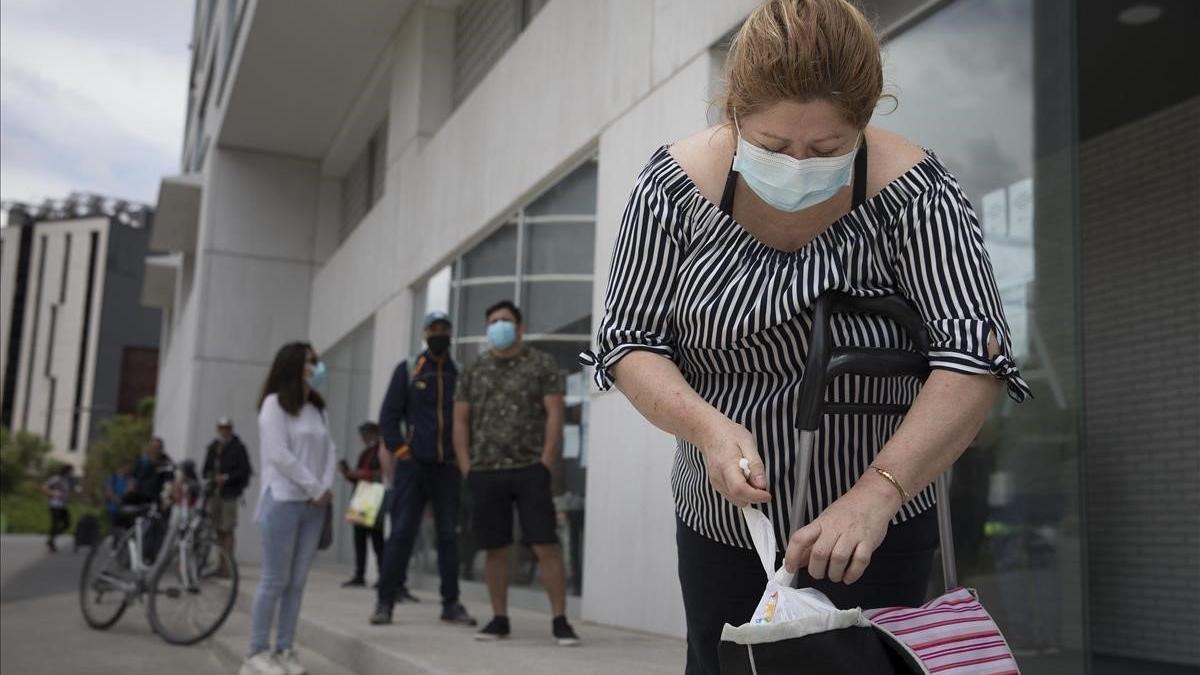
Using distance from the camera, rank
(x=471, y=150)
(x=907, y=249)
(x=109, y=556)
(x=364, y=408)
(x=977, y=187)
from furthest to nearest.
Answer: (x=364, y=408) < (x=471, y=150) < (x=109, y=556) < (x=977, y=187) < (x=907, y=249)

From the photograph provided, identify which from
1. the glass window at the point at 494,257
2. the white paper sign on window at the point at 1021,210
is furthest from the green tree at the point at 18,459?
the white paper sign on window at the point at 1021,210

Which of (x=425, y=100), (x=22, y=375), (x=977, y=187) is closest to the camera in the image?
(x=977, y=187)

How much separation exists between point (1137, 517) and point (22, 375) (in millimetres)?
114018

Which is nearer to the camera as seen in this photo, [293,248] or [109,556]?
[109,556]

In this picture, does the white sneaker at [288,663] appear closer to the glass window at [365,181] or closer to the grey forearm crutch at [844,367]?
the grey forearm crutch at [844,367]

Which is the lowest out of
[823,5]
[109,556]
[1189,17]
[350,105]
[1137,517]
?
[109,556]

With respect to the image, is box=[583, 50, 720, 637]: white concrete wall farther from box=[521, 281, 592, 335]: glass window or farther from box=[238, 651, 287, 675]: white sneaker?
box=[238, 651, 287, 675]: white sneaker

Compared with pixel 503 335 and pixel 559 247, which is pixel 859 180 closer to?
pixel 503 335

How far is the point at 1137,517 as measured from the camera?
7828 millimetres

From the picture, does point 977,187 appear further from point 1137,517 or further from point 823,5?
point 823,5

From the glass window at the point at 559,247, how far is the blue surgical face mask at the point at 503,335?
1.97m

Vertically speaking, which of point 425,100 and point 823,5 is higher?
point 425,100

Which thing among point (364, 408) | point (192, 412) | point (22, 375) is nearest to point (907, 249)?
point (364, 408)

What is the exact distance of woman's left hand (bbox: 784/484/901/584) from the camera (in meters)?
1.67
